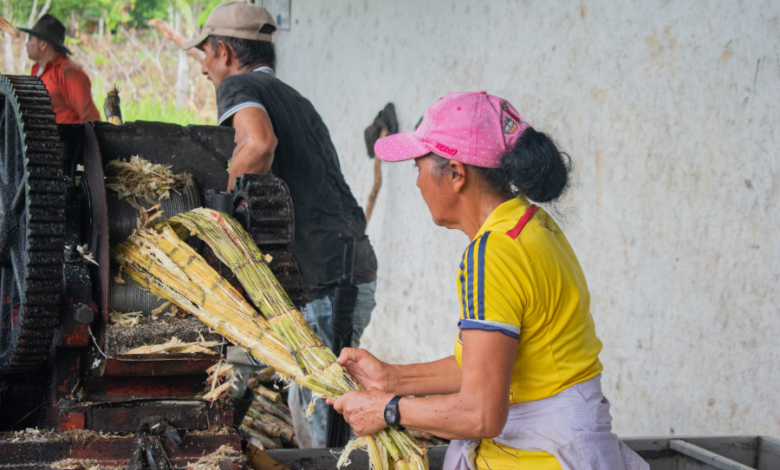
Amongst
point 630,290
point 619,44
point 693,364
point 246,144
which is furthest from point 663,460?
point 246,144

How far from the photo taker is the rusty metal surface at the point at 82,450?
179 centimetres

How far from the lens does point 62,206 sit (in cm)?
173

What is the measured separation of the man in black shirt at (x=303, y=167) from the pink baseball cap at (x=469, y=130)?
1.81 meters

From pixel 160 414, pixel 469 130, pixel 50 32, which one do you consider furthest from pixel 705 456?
pixel 50 32

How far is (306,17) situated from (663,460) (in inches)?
257

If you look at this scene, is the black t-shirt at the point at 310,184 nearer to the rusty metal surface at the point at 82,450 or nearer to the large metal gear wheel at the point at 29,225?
the large metal gear wheel at the point at 29,225

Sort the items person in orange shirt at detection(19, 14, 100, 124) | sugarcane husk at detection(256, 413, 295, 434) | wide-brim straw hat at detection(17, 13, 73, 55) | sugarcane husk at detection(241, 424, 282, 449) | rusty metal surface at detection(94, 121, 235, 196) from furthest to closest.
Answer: wide-brim straw hat at detection(17, 13, 73, 55), person in orange shirt at detection(19, 14, 100, 124), sugarcane husk at detection(256, 413, 295, 434), sugarcane husk at detection(241, 424, 282, 449), rusty metal surface at detection(94, 121, 235, 196)

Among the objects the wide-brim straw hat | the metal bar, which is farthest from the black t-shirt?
the wide-brim straw hat

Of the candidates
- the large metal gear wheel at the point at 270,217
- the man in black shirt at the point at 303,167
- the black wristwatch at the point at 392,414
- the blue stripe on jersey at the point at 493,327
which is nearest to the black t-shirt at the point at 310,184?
the man in black shirt at the point at 303,167

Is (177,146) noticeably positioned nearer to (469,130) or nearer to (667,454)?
(469,130)

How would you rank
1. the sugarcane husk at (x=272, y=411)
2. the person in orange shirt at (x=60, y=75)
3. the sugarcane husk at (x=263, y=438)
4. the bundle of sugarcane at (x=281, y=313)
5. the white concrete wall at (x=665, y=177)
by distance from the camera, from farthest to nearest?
the person in orange shirt at (x=60, y=75), the sugarcane husk at (x=272, y=411), the sugarcane husk at (x=263, y=438), the white concrete wall at (x=665, y=177), the bundle of sugarcane at (x=281, y=313)

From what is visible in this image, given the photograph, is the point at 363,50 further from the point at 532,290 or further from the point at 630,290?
the point at 532,290

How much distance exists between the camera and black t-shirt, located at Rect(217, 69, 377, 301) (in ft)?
12.1

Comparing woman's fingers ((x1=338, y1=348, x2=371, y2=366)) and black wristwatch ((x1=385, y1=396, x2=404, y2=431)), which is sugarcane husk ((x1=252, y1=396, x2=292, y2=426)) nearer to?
woman's fingers ((x1=338, y1=348, x2=371, y2=366))
